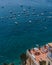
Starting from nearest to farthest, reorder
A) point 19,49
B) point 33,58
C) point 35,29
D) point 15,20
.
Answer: point 33,58
point 19,49
point 35,29
point 15,20

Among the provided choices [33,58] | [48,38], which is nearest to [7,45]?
[48,38]

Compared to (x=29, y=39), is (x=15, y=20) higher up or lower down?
lower down

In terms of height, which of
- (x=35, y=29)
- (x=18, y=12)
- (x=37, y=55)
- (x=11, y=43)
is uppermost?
(x=37, y=55)

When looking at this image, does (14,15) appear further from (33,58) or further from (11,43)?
(33,58)

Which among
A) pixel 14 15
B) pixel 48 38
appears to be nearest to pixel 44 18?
pixel 14 15

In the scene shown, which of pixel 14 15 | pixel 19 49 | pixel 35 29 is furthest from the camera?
pixel 14 15

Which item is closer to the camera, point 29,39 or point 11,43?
point 11,43
